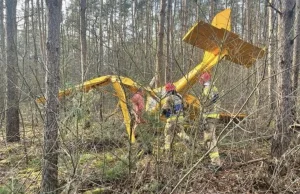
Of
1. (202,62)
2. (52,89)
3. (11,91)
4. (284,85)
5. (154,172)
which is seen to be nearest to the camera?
(52,89)

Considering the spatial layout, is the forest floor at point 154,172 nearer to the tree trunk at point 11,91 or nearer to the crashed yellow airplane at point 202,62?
the crashed yellow airplane at point 202,62

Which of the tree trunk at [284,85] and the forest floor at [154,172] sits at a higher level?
the tree trunk at [284,85]

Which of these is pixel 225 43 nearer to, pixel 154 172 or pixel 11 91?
pixel 154 172

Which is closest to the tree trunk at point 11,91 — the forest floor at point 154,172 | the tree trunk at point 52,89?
the forest floor at point 154,172

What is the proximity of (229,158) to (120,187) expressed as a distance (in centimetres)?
210

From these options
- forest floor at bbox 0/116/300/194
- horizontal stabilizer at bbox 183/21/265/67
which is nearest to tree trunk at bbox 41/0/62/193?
forest floor at bbox 0/116/300/194

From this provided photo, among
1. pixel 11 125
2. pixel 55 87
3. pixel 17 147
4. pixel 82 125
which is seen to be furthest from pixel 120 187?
pixel 11 125

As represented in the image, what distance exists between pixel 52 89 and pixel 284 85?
3.37 m

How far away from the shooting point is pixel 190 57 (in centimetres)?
365

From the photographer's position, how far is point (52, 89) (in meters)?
4.61

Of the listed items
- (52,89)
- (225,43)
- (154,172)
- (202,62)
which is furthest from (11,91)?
(225,43)

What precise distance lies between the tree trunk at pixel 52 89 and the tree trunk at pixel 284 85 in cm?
316

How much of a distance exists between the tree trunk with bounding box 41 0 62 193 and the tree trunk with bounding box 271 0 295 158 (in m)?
3.16

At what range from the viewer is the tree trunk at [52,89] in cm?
449
